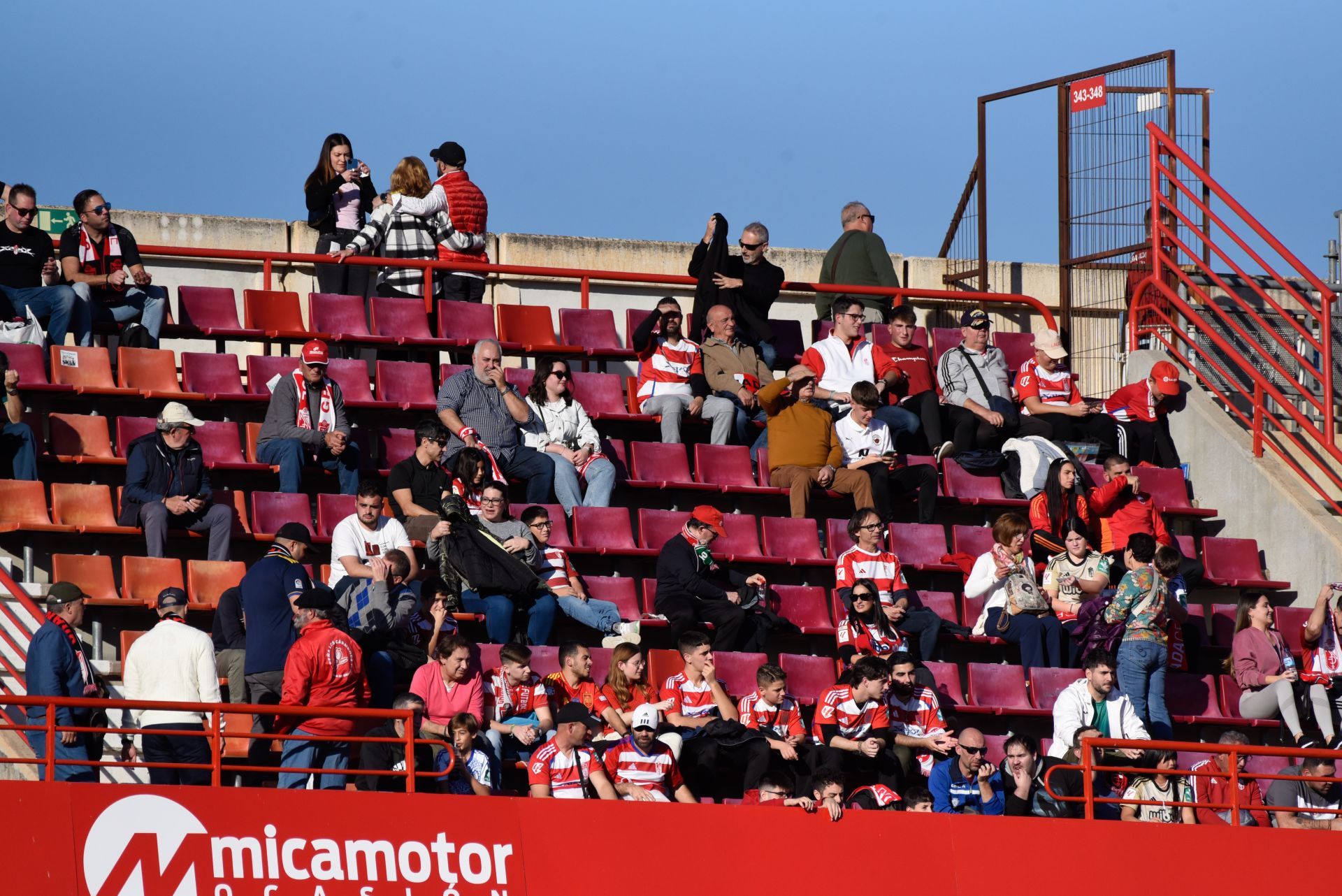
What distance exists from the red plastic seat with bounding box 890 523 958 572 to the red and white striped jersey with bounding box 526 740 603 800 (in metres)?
3.70

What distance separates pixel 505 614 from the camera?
1129 cm

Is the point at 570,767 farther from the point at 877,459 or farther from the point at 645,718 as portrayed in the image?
the point at 877,459

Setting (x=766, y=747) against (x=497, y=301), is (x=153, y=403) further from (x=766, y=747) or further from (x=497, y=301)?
(x=766, y=747)

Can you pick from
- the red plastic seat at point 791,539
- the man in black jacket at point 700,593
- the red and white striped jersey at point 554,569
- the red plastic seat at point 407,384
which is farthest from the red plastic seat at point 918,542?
the red plastic seat at point 407,384

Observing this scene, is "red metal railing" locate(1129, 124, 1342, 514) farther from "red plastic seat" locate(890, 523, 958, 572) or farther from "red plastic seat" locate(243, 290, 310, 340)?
"red plastic seat" locate(243, 290, 310, 340)

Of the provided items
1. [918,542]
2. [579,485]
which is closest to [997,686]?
[918,542]

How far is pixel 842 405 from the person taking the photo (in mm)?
13812

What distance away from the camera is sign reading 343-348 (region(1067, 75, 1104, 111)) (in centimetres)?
1599

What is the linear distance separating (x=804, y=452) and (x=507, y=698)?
11.4 ft

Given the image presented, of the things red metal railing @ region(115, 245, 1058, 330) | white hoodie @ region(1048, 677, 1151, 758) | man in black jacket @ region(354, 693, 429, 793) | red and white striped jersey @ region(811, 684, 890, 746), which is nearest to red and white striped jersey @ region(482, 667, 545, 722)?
man in black jacket @ region(354, 693, 429, 793)

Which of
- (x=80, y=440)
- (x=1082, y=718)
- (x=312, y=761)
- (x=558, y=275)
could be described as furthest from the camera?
(x=558, y=275)

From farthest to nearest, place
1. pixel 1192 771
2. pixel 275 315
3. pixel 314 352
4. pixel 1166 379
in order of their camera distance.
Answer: pixel 1166 379 → pixel 275 315 → pixel 314 352 → pixel 1192 771

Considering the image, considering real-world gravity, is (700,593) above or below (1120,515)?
below

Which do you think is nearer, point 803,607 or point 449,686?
point 449,686
